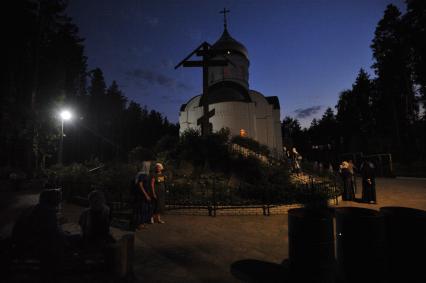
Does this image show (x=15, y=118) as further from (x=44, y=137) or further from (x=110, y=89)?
(x=110, y=89)

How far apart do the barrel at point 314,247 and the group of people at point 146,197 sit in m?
4.87

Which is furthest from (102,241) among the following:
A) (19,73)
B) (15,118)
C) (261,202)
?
(19,73)

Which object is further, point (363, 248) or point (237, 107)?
point (237, 107)

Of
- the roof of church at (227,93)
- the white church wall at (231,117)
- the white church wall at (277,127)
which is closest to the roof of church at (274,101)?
the white church wall at (277,127)

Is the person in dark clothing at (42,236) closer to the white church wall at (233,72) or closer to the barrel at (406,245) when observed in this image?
the barrel at (406,245)

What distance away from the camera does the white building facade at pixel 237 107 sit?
2633cm

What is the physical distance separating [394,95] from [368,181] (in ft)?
118

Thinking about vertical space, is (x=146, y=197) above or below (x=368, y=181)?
below

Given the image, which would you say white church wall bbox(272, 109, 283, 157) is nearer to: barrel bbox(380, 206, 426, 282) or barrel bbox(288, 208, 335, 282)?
barrel bbox(380, 206, 426, 282)

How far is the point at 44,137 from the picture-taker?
971 inches

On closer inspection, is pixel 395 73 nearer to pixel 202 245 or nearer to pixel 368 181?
pixel 368 181

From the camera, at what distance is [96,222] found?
13.4ft

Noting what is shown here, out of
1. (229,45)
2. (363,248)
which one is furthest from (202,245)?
(229,45)

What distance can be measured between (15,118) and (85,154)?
27.7 m
